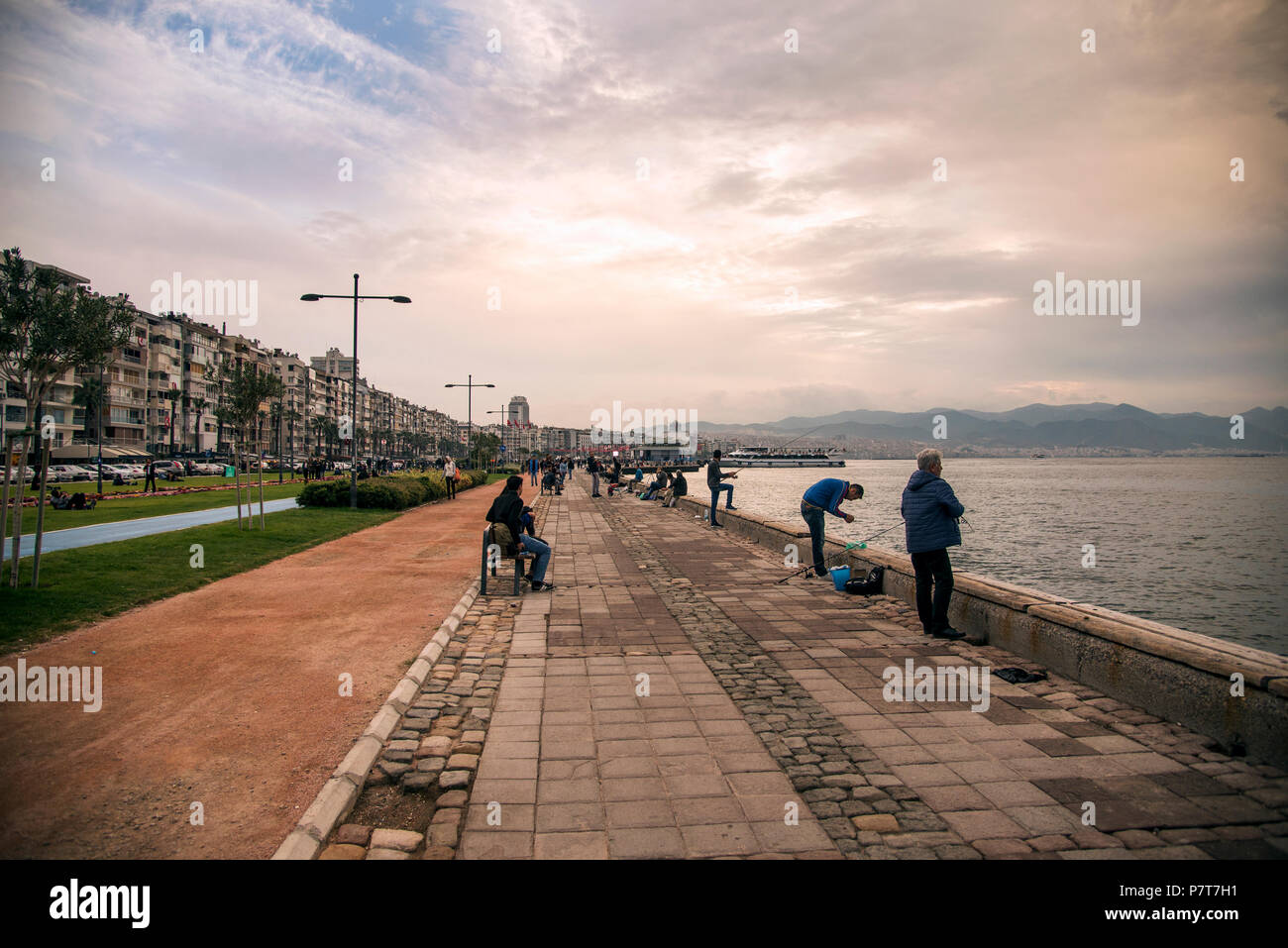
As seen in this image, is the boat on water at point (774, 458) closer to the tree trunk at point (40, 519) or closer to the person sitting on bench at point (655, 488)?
the person sitting on bench at point (655, 488)

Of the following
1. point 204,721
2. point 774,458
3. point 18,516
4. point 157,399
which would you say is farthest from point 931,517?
point 774,458

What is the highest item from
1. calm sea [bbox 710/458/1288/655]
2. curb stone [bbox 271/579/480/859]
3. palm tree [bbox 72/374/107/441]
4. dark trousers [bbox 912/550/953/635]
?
palm tree [bbox 72/374/107/441]

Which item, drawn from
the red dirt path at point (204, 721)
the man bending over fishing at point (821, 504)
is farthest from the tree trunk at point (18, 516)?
the man bending over fishing at point (821, 504)

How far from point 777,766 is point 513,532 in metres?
6.62

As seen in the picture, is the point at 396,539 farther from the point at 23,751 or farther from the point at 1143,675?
the point at 1143,675

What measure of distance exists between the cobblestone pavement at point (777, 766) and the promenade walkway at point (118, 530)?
34.9 ft

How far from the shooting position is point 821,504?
34.0 ft

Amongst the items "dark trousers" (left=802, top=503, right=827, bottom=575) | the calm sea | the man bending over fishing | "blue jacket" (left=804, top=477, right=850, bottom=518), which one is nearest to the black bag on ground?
the man bending over fishing

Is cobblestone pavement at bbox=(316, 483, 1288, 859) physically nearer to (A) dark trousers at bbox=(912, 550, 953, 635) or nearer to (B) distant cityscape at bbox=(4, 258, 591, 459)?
(A) dark trousers at bbox=(912, 550, 953, 635)

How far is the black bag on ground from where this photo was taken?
941 centimetres

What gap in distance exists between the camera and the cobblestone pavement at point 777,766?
3.37 meters

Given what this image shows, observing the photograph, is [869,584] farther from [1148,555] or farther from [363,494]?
[1148,555]

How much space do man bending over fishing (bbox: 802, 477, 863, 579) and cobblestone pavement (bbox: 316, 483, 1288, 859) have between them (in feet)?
9.99
